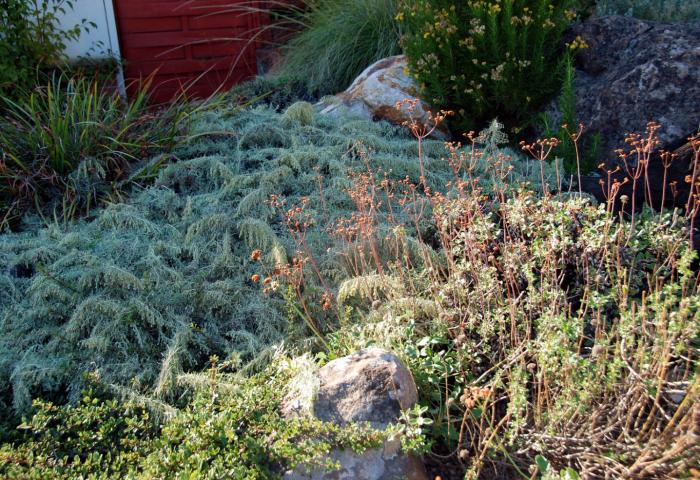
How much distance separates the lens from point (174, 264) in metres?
3.30

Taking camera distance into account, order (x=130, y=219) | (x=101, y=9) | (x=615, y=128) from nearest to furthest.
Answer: (x=130, y=219) < (x=615, y=128) < (x=101, y=9)

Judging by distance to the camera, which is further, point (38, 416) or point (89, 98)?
point (89, 98)

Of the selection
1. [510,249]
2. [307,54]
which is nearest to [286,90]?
[307,54]

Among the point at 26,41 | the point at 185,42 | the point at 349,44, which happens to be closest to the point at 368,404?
the point at 349,44

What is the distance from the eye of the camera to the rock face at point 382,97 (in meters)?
4.95

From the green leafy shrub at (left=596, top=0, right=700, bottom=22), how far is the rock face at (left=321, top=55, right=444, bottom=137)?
2.01 m

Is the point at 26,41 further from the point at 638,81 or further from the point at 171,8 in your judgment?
the point at 638,81

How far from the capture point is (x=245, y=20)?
7633mm

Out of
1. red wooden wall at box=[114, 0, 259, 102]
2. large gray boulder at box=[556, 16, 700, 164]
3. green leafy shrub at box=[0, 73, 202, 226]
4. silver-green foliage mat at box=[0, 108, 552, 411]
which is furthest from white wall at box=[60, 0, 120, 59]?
large gray boulder at box=[556, 16, 700, 164]

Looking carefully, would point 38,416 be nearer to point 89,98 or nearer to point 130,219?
point 130,219

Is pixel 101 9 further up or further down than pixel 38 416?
further up

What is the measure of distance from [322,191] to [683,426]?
2.32 metres

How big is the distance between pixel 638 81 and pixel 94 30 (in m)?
5.59

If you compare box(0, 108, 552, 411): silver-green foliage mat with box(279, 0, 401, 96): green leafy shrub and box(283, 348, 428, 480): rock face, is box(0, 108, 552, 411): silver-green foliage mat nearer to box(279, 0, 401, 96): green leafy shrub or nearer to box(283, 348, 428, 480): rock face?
box(283, 348, 428, 480): rock face
